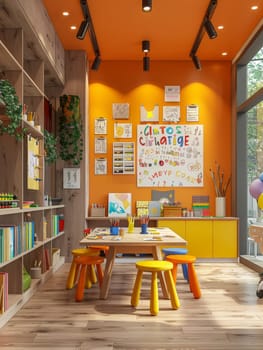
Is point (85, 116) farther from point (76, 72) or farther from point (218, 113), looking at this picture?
point (218, 113)

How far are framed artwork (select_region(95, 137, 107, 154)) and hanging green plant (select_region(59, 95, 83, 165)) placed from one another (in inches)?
25.7

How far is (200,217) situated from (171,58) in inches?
107

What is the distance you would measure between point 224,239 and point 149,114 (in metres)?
2.43

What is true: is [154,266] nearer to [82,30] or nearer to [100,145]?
[82,30]

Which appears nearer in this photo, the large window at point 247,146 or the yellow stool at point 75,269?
the yellow stool at point 75,269

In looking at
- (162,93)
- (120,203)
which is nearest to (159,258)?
(120,203)

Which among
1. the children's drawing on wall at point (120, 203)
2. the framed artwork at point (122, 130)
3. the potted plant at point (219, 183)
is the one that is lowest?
the children's drawing on wall at point (120, 203)

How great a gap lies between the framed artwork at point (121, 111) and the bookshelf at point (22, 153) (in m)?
1.51

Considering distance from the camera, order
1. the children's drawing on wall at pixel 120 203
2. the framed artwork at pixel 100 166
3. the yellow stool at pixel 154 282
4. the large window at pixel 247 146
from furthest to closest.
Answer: the framed artwork at pixel 100 166 → the children's drawing on wall at pixel 120 203 → the large window at pixel 247 146 → the yellow stool at pixel 154 282

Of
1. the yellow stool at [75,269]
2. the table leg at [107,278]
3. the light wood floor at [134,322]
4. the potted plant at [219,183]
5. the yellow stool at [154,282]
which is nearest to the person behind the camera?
the light wood floor at [134,322]

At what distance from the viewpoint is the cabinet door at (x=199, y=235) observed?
6945 mm

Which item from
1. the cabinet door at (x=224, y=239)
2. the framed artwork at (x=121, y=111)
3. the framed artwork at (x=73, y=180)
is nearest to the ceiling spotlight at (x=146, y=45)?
the framed artwork at (x=121, y=111)

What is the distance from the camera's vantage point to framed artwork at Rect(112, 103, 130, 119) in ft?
24.6

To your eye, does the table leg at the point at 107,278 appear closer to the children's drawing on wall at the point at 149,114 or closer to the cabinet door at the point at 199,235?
the cabinet door at the point at 199,235
